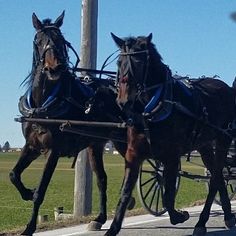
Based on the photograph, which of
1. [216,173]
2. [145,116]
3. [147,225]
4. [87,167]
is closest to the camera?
[145,116]

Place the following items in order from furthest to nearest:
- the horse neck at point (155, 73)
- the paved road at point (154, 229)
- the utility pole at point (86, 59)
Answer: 1. the utility pole at point (86, 59)
2. the paved road at point (154, 229)
3. the horse neck at point (155, 73)

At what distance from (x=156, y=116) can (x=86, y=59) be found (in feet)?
13.2

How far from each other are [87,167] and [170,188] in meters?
3.73

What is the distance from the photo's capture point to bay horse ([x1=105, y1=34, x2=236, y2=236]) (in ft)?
28.3

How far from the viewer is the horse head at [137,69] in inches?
335

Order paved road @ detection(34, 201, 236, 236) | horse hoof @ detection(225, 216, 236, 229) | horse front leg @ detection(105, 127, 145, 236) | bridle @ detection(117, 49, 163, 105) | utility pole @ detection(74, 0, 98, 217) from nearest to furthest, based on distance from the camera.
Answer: bridle @ detection(117, 49, 163, 105), horse front leg @ detection(105, 127, 145, 236), paved road @ detection(34, 201, 236, 236), horse hoof @ detection(225, 216, 236, 229), utility pole @ detection(74, 0, 98, 217)

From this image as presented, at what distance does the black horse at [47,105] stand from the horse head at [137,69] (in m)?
0.91

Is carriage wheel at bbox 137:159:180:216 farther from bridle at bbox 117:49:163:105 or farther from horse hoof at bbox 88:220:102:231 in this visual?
bridle at bbox 117:49:163:105

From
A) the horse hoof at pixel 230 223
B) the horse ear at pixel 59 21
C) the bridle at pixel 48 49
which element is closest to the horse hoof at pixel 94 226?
the horse hoof at pixel 230 223

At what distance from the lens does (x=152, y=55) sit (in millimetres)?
8969

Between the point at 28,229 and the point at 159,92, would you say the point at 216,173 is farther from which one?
the point at 28,229

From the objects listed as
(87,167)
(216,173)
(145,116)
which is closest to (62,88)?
(145,116)

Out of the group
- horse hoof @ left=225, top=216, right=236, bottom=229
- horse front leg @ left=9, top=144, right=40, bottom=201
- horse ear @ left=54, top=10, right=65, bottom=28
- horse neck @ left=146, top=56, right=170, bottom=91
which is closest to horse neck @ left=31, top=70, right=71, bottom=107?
horse front leg @ left=9, top=144, right=40, bottom=201

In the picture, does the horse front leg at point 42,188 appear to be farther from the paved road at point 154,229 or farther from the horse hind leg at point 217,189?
the horse hind leg at point 217,189
